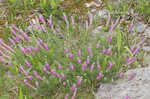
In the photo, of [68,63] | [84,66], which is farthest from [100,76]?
[68,63]

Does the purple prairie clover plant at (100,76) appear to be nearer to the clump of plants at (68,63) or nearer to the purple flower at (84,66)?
the clump of plants at (68,63)

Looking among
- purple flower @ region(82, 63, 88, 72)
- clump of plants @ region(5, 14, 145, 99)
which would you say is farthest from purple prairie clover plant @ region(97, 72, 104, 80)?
purple flower @ region(82, 63, 88, 72)

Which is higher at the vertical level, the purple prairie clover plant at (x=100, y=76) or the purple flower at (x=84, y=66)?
the purple flower at (x=84, y=66)

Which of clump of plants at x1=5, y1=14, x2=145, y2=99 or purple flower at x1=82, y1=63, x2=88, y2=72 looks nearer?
purple flower at x1=82, y1=63, x2=88, y2=72

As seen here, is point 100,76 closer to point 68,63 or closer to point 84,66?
A: point 84,66

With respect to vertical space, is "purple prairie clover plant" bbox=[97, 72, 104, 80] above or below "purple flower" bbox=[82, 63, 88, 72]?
below

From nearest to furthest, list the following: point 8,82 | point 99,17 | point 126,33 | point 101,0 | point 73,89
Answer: point 73,89
point 8,82
point 126,33
point 99,17
point 101,0

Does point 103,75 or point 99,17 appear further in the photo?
point 99,17

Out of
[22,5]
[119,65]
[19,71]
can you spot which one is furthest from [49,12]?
[119,65]

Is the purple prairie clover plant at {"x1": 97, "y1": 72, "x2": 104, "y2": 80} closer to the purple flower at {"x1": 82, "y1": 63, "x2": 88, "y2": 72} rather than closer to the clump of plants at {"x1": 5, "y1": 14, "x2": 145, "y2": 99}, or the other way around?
the clump of plants at {"x1": 5, "y1": 14, "x2": 145, "y2": 99}

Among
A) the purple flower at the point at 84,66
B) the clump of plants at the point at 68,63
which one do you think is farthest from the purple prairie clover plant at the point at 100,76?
the purple flower at the point at 84,66

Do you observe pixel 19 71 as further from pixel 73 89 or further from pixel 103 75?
pixel 103 75
